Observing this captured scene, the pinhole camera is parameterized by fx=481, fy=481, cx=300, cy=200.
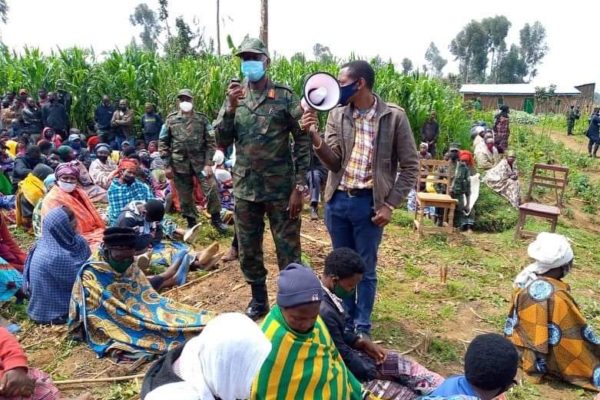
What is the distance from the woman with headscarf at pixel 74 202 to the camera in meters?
5.18

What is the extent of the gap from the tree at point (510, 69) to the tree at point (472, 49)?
7.37 feet

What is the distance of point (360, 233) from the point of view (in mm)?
3398

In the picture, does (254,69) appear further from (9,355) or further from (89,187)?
(89,187)

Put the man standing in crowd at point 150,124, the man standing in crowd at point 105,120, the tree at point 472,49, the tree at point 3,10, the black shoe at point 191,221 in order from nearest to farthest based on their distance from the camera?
the black shoe at point 191,221, the man standing in crowd at point 150,124, the man standing in crowd at point 105,120, the tree at point 3,10, the tree at point 472,49

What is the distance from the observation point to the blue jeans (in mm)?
3338

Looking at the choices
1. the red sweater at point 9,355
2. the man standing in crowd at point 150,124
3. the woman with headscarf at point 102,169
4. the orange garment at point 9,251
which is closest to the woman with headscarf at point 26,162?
the woman with headscarf at point 102,169

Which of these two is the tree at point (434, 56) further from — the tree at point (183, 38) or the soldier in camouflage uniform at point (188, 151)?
the soldier in camouflage uniform at point (188, 151)

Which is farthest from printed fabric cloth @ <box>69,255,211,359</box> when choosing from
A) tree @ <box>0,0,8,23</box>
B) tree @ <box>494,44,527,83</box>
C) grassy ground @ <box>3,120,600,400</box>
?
tree @ <box>494,44,527,83</box>

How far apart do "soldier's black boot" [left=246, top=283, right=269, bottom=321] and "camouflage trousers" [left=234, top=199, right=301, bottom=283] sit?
0.14 m

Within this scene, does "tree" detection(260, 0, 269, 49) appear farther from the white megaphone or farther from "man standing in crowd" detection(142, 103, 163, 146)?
the white megaphone

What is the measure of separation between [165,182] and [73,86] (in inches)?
235

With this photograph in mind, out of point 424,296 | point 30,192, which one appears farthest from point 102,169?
point 424,296

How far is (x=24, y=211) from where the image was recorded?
6.54 m

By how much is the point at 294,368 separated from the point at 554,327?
2.31 m
